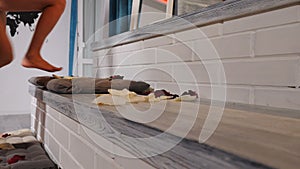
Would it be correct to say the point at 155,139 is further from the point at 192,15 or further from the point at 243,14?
the point at 192,15

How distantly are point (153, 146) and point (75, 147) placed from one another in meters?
0.56

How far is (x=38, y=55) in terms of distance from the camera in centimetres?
136

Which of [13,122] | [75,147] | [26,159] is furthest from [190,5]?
[13,122]

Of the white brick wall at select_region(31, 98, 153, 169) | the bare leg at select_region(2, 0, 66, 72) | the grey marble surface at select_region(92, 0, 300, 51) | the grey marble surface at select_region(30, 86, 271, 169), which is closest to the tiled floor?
the white brick wall at select_region(31, 98, 153, 169)

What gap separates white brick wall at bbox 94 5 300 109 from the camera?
735 mm

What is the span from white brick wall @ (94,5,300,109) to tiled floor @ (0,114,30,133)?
2449 millimetres

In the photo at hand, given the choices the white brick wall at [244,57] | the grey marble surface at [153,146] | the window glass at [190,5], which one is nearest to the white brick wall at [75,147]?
the grey marble surface at [153,146]

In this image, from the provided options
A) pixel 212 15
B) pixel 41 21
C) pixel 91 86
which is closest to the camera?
pixel 212 15

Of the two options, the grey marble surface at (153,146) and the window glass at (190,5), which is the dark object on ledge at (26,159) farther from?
the window glass at (190,5)

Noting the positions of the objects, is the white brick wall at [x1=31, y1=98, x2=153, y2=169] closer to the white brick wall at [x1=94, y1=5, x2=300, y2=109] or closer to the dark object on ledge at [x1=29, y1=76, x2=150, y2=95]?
the dark object on ledge at [x1=29, y1=76, x2=150, y2=95]

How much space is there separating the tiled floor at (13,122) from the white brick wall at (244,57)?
245cm

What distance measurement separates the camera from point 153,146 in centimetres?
44

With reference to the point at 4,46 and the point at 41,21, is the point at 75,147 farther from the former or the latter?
the point at 41,21

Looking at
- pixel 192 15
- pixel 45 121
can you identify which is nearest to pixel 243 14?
pixel 192 15
